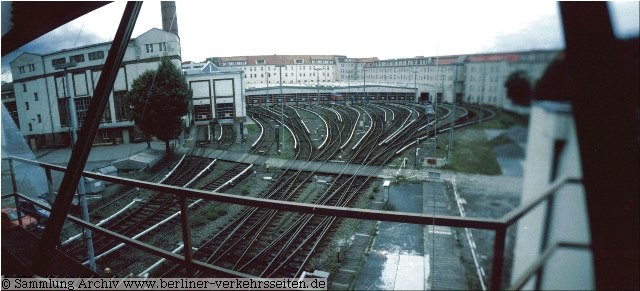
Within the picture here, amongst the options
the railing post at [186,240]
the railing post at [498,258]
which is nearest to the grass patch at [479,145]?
the railing post at [498,258]

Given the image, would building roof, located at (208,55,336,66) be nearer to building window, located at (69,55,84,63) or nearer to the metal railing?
building window, located at (69,55,84,63)

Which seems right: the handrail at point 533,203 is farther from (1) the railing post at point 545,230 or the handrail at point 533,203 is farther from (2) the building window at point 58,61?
(2) the building window at point 58,61

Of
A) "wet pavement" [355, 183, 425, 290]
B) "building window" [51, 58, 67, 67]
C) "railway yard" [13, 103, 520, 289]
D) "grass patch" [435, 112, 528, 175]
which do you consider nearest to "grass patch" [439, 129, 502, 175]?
"grass patch" [435, 112, 528, 175]

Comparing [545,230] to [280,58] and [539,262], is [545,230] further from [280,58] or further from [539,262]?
[280,58]

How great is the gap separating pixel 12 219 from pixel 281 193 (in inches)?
96.1

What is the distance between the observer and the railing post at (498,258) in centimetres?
78

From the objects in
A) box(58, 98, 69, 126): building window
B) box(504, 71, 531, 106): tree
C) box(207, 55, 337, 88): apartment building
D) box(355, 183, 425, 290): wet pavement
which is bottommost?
box(355, 183, 425, 290): wet pavement

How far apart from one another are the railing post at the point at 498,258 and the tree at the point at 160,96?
7.77 feet

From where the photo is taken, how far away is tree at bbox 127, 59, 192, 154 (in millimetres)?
2510

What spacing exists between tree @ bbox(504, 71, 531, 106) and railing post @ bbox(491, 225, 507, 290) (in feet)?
1.25

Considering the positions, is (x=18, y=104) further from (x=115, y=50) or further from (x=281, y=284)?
(x=281, y=284)

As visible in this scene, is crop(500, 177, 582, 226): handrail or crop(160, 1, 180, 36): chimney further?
crop(160, 1, 180, 36): chimney

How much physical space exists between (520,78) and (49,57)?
11.2ft

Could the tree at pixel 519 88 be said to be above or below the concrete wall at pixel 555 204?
above
